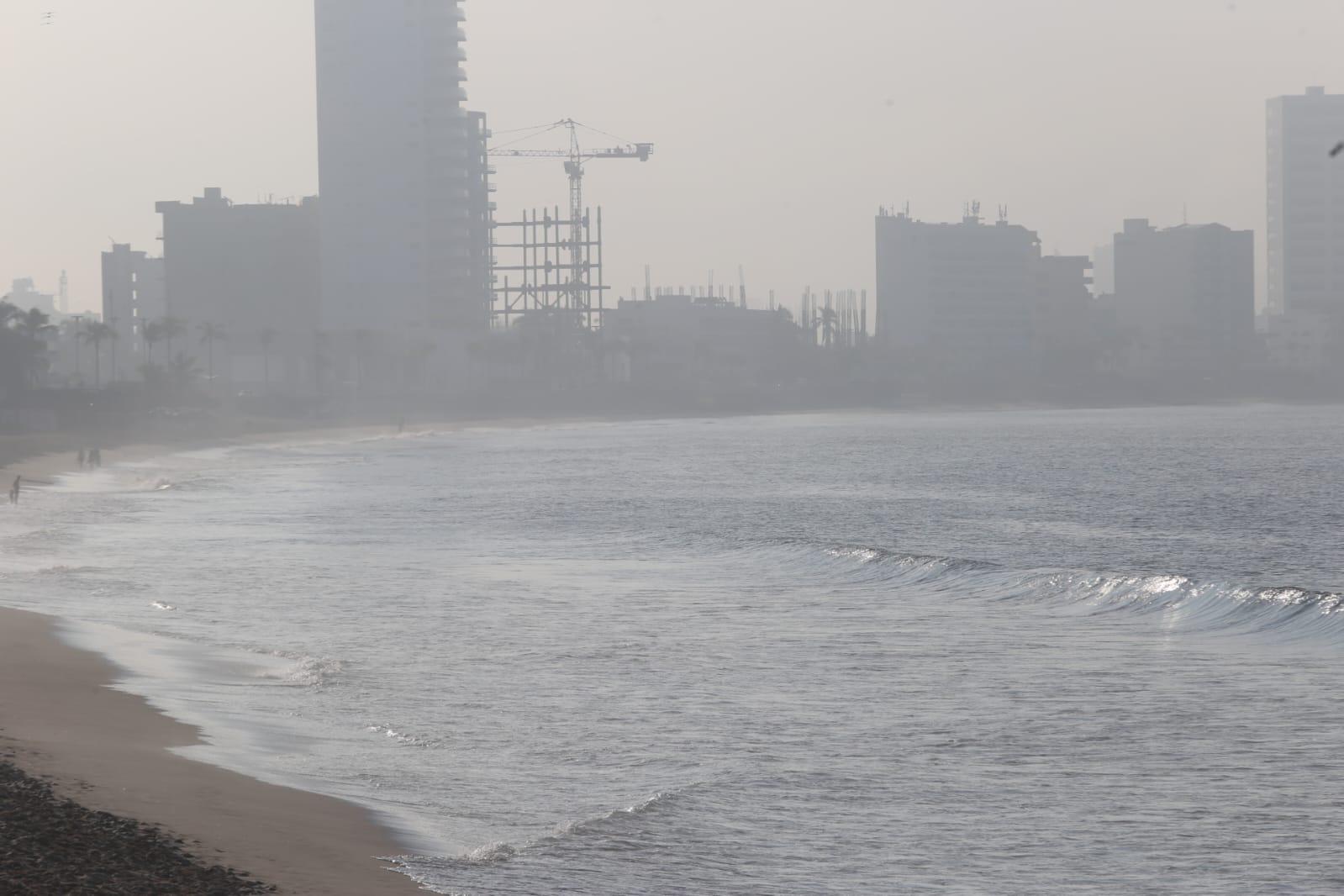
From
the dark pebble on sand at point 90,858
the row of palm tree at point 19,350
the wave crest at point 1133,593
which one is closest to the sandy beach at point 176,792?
the dark pebble on sand at point 90,858

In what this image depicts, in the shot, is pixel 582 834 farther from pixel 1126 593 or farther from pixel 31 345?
pixel 31 345

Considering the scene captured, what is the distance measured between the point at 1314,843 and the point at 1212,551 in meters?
36.9

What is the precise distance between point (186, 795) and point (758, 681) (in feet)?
36.1

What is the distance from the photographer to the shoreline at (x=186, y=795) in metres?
14.3

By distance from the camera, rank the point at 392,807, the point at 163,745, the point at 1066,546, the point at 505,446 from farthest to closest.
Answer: the point at 505,446 → the point at 1066,546 → the point at 163,745 → the point at 392,807

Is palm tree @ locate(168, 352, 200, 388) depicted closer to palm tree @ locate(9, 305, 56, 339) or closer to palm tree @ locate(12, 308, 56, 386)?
palm tree @ locate(12, 308, 56, 386)

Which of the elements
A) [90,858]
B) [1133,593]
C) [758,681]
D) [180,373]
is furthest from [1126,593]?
[180,373]

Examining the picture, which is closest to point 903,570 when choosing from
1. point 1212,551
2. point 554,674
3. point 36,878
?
point 1212,551

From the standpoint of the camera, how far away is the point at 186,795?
54.7ft

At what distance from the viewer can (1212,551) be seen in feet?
168

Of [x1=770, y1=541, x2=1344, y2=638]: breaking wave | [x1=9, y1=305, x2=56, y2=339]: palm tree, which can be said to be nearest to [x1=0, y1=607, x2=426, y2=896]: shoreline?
[x1=770, y1=541, x2=1344, y2=638]: breaking wave

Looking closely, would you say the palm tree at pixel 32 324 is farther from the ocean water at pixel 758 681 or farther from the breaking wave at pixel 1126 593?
the breaking wave at pixel 1126 593

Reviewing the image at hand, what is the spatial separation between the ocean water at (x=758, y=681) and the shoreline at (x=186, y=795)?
0.53 metres

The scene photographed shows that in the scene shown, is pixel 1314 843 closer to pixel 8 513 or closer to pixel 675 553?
pixel 675 553
